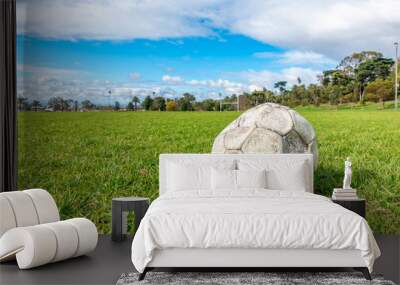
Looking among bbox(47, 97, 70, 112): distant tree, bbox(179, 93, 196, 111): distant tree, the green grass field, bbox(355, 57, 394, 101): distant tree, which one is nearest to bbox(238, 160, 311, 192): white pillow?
the green grass field

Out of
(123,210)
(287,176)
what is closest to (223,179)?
(287,176)

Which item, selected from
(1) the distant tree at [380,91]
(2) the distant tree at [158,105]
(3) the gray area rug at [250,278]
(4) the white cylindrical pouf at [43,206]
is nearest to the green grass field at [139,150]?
(2) the distant tree at [158,105]

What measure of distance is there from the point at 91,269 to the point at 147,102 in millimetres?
3397

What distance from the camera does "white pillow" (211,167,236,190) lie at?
6.62 m

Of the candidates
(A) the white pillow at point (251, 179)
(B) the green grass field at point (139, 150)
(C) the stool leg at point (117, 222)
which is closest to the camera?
(A) the white pillow at point (251, 179)

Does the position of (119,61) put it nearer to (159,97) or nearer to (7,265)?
(159,97)

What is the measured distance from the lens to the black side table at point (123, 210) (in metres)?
6.82

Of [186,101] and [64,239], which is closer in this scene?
[64,239]

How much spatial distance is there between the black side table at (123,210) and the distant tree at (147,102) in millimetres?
1881

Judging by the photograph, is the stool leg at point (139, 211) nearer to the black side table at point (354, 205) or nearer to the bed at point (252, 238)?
the bed at point (252, 238)

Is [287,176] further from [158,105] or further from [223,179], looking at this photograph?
[158,105]

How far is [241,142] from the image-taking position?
741 cm

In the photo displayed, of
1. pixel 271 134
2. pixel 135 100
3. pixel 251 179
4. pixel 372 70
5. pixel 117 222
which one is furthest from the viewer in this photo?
pixel 135 100

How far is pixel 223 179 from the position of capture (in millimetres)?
6645
